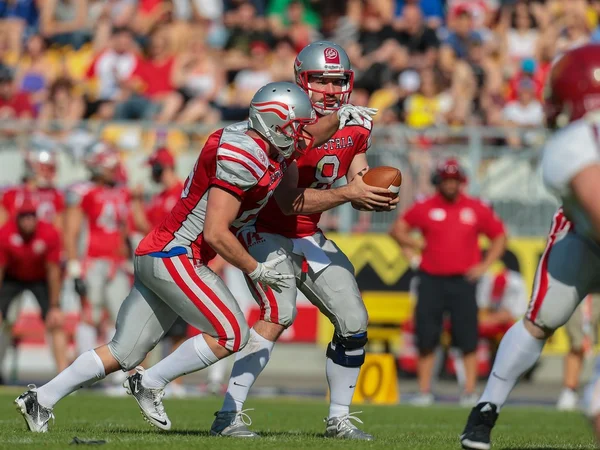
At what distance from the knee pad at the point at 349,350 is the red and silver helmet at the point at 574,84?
2172 mm

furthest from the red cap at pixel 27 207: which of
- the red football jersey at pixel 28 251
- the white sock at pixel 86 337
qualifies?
the white sock at pixel 86 337

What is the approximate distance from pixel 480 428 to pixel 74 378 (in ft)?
7.44

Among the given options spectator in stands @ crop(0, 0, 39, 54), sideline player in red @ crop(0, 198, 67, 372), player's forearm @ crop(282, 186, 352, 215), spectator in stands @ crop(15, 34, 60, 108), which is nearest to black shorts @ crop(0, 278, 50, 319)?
sideline player in red @ crop(0, 198, 67, 372)

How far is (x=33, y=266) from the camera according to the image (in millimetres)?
11484

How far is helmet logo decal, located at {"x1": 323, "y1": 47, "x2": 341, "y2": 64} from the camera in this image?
6852 mm

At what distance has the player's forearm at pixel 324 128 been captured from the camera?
21.7ft

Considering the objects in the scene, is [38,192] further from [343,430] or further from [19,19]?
[19,19]

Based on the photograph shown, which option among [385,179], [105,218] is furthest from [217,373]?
[385,179]

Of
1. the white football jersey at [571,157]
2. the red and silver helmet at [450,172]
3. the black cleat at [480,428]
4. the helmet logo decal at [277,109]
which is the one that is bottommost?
the black cleat at [480,428]

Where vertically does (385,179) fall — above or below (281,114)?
below

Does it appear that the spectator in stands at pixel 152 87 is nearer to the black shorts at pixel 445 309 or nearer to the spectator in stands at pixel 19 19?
the spectator in stands at pixel 19 19

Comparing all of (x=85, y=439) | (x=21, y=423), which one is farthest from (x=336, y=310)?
(x=21, y=423)

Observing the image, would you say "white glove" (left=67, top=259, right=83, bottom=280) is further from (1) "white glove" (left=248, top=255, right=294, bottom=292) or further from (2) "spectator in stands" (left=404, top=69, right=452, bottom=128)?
(1) "white glove" (left=248, top=255, right=294, bottom=292)

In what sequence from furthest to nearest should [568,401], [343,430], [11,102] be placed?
[11,102] < [568,401] < [343,430]
